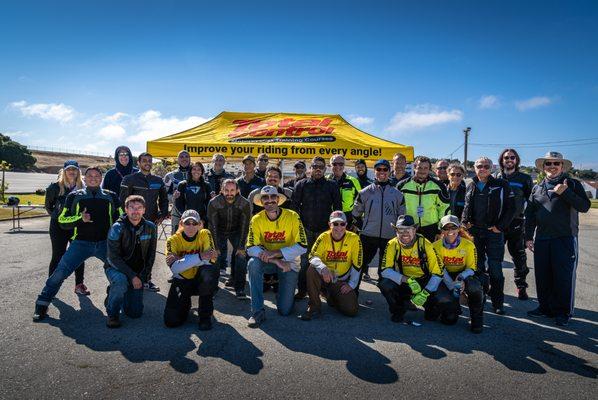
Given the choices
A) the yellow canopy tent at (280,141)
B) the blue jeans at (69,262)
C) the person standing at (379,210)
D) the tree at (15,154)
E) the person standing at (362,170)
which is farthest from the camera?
the tree at (15,154)

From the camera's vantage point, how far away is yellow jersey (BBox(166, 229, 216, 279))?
430 centimetres

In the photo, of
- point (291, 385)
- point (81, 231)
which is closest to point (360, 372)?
point (291, 385)

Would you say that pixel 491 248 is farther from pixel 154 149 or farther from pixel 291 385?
pixel 154 149

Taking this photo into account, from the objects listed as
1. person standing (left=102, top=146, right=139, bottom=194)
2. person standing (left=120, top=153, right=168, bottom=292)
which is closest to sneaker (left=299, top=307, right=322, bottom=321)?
person standing (left=120, top=153, right=168, bottom=292)

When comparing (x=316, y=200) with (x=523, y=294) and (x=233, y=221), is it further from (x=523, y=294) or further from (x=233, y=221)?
(x=523, y=294)

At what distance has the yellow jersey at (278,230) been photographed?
15.6 feet

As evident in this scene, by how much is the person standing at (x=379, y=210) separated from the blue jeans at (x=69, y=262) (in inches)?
133

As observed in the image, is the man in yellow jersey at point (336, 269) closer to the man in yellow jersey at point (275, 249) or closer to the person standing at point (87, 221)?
the man in yellow jersey at point (275, 249)

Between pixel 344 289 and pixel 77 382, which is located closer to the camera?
pixel 77 382

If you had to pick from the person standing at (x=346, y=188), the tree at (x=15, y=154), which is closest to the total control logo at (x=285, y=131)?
the person standing at (x=346, y=188)

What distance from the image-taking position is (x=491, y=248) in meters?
4.72

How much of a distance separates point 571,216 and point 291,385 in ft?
12.5

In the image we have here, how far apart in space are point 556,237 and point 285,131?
6.91 m

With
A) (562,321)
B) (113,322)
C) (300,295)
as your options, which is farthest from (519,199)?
(113,322)
